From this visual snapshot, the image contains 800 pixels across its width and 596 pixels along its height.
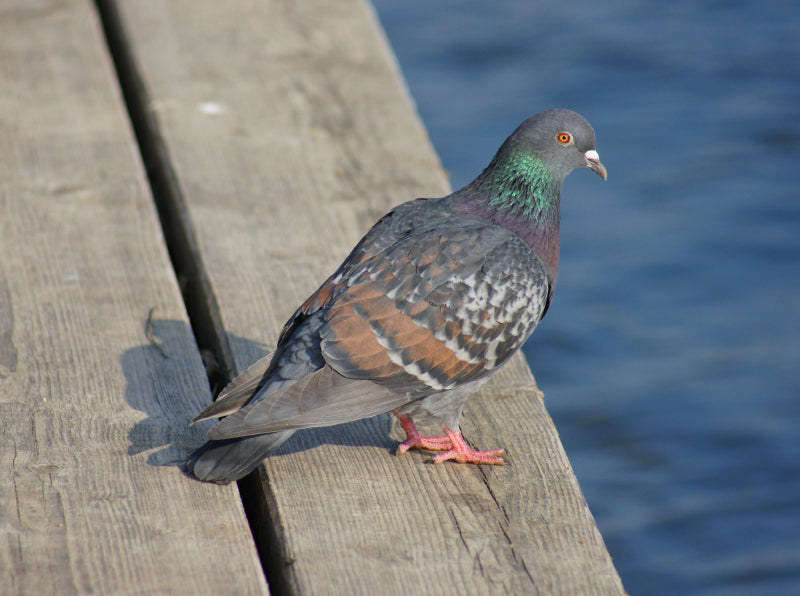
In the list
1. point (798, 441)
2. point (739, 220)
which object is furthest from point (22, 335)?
point (739, 220)

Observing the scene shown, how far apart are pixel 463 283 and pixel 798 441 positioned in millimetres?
3924

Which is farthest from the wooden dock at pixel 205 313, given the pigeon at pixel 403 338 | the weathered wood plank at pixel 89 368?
the pigeon at pixel 403 338

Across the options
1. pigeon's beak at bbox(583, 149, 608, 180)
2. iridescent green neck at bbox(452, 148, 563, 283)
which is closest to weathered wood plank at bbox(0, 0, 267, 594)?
iridescent green neck at bbox(452, 148, 563, 283)

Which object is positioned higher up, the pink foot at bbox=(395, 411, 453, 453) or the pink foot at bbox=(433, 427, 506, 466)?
the pink foot at bbox=(433, 427, 506, 466)

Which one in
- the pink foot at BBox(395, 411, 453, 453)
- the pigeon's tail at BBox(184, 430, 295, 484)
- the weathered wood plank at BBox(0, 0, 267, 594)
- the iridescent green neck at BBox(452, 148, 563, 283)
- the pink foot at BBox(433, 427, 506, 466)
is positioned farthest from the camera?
the iridescent green neck at BBox(452, 148, 563, 283)

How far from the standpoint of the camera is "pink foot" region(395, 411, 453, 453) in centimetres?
313

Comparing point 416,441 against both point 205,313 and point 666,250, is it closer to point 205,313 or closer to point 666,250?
point 205,313

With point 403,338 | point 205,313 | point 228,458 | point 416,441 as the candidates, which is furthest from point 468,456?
point 205,313

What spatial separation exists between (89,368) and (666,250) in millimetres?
5323

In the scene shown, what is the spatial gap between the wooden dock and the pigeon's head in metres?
0.79

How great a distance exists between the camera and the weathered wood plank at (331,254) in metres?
2.54

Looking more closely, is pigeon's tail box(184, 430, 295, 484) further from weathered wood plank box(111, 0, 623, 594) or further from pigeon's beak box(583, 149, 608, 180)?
pigeon's beak box(583, 149, 608, 180)

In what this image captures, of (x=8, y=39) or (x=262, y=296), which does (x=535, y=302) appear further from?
(x=8, y=39)

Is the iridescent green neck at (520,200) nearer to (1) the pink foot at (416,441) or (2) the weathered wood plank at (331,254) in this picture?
(2) the weathered wood plank at (331,254)
